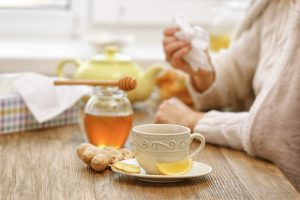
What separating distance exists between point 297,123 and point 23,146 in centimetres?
56

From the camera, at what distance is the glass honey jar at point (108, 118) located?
124cm

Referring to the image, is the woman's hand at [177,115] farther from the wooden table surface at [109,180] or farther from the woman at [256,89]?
the wooden table surface at [109,180]

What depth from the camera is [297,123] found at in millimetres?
1233

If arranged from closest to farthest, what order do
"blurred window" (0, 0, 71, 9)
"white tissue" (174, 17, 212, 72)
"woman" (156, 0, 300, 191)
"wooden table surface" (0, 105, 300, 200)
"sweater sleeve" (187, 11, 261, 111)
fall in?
"wooden table surface" (0, 105, 300, 200) → "woman" (156, 0, 300, 191) → "white tissue" (174, 17, 212, 72) → "sweater sleeve" (187, 11, 261, 111) → "blurred window" (0, 0, 71, 9)

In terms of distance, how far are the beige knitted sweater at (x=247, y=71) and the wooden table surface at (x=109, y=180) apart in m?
0.05

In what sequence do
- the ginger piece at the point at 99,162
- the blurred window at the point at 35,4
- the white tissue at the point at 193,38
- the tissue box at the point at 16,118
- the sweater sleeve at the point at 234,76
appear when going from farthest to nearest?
the blurred window at the point at 35,4
the sweater sleeve at the point at 234,76
the white tissue at the point at 193,38
the tissue box at the point at 16,118
the ginger piece at the point at 99,162

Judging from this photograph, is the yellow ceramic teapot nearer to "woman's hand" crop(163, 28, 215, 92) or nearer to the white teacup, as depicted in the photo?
"woman's hand" crop(163, 28, 215, 92)

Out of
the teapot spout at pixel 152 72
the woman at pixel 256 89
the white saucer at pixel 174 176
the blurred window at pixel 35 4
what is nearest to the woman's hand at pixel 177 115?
the woman at pixel 256 89

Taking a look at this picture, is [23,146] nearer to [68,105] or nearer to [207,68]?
[68,105]

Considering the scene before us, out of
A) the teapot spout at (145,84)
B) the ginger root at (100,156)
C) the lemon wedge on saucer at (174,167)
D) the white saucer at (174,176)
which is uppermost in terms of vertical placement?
the lemon wedge on saucer at (174,167)

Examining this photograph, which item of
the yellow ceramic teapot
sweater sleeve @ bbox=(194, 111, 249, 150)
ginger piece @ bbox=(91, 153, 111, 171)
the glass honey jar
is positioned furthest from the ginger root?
the yellow ceramic teapot

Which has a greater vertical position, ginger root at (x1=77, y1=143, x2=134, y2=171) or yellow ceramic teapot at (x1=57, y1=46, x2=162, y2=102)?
ginger root at (x1=77, y1=143, x2=134, y2=171)

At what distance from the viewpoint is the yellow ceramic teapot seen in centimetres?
169

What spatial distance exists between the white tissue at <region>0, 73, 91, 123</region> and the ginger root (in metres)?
0.32
